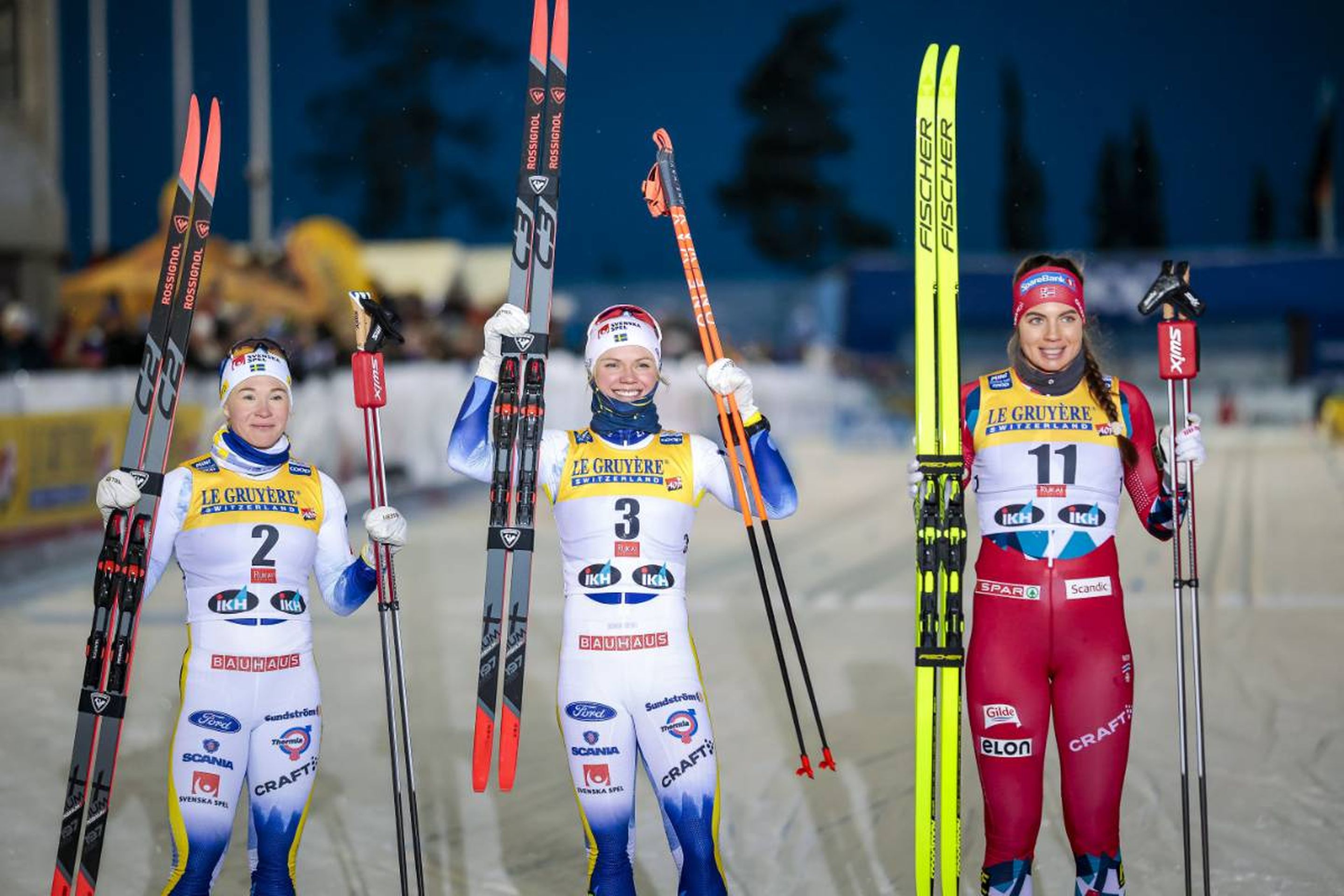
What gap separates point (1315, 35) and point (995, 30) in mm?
30700

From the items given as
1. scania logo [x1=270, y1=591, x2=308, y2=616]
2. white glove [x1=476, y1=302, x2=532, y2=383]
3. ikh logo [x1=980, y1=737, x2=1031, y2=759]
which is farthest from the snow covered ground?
white glove [x1=476, y1=302, x2=532, y2=383]

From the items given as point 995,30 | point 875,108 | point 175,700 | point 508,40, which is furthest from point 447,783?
point 508,40

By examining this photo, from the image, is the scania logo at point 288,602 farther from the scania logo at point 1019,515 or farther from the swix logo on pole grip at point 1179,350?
the swix logo on pole grip at point 1179,350

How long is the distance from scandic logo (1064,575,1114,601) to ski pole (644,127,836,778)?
823 millimetres

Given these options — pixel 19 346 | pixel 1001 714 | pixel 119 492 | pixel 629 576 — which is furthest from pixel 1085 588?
pixel 19 346

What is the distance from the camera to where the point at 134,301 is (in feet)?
80.2

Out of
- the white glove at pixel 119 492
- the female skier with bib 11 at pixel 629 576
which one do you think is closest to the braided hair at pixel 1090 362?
the female skier with bib 11 at pixel 629 576

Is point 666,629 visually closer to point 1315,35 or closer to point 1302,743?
point 1302,743

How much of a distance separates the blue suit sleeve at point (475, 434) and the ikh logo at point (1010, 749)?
67.6 inches

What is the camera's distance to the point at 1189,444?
14.9 ft

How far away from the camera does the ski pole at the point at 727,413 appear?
181 inches

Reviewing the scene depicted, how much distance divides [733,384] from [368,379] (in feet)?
3.75

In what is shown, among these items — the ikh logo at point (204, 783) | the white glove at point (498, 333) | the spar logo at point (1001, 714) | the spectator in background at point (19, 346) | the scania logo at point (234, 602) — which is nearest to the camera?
the ikh logo at point (204, 783)

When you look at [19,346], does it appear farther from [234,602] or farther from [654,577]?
[654,577]
